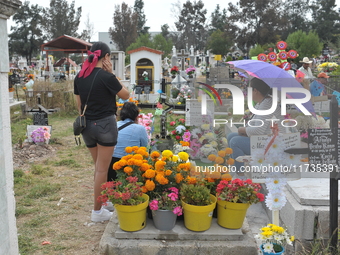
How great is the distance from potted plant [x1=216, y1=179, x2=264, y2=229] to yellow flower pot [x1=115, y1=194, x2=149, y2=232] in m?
0.63

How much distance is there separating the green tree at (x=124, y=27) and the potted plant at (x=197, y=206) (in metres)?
44.9

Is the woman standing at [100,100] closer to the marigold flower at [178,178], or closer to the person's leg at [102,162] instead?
the person's leg at [102,162]

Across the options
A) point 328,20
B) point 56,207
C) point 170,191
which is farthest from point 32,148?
point 328,20

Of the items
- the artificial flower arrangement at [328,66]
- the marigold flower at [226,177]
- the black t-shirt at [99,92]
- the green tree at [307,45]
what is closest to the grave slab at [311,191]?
the marigold flower at [226,177]

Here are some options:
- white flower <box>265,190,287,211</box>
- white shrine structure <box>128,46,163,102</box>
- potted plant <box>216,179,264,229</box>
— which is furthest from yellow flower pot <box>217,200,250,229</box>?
white shrine structure <box>128,46,163,102</box>

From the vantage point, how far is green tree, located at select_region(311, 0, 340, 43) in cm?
5378

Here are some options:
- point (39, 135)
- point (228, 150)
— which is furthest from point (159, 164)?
point (39, 135)

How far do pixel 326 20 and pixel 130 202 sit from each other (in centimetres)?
6011

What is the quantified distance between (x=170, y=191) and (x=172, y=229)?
314 mm

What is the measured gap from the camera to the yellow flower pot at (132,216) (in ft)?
9.40

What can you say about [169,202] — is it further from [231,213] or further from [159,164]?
[231,213]

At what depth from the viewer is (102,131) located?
3.25m

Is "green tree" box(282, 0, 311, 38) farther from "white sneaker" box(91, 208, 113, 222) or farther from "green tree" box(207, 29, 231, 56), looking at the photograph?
"white sneaker" box(91, 208, 113, 222)

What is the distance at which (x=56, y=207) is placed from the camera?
4.06 m
